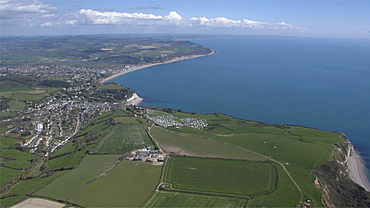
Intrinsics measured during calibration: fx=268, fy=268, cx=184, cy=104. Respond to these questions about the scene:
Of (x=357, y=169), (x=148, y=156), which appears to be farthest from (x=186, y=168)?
(x=357, y=169)

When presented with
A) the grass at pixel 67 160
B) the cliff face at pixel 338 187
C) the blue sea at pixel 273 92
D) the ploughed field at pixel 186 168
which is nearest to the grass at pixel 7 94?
the ploughed field at pixel 186 168

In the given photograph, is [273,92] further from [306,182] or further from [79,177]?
[79,177]

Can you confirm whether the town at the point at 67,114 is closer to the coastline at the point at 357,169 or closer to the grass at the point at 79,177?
the grass at the point at 79,177

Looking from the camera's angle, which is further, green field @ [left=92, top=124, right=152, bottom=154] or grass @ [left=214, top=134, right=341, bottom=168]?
green field @ [left=92, top=124, right=152, bottom=154]

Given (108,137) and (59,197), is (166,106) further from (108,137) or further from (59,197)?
(59,197)

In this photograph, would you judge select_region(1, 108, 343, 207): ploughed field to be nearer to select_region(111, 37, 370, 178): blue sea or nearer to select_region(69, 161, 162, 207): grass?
select_region(69, 161, 162, 207): grass

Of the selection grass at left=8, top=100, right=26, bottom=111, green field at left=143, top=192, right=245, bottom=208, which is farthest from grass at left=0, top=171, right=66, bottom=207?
grass at left=8, top=100, right=26, bottom=111
